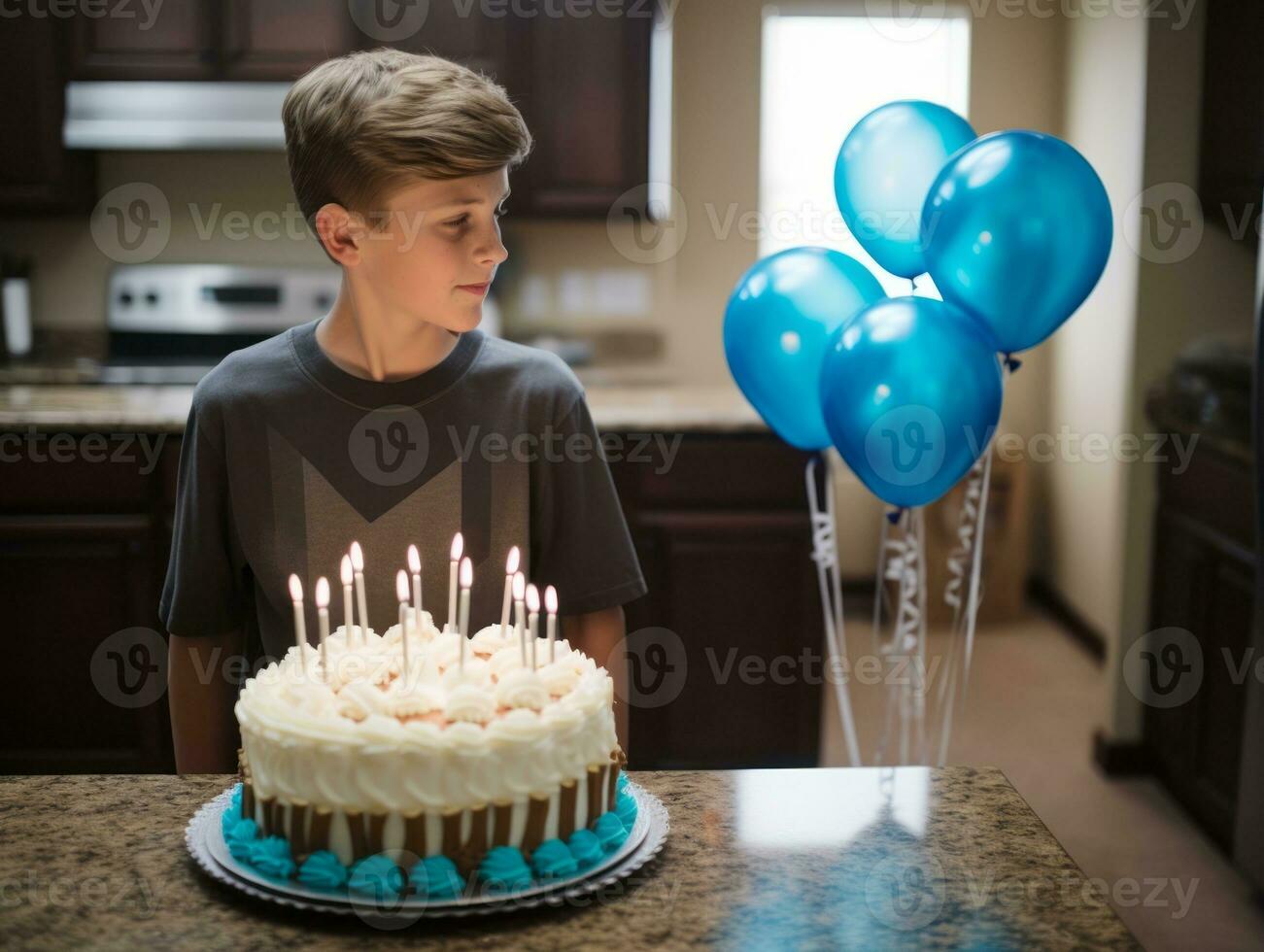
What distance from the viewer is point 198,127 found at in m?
3.33

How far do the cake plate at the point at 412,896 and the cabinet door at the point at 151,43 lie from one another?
276cm

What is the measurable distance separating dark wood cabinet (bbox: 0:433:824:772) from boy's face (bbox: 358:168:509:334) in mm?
1586

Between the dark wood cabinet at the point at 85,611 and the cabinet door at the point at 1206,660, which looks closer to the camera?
the cabinet door at the point at 1206,660

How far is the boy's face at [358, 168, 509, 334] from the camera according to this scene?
4.29 ft

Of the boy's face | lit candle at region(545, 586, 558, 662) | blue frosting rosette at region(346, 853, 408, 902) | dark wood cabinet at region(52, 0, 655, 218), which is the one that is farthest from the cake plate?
dark wood cabinet at region(52, 0, 655, 218)

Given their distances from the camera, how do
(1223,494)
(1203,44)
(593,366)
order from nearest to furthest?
(1223,494) < (1203,44) < (593,366)

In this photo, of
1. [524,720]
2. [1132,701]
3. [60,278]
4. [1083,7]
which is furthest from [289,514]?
[1083,7]

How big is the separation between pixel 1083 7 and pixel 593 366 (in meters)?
2.05

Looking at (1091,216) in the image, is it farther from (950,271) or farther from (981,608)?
(981,608)

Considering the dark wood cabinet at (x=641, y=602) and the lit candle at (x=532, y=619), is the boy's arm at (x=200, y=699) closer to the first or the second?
the lit candle at (x=532, y=619)

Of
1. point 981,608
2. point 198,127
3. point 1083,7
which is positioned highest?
point 1083,7

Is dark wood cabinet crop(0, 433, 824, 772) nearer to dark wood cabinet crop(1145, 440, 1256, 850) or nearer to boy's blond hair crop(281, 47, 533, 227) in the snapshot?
dark wood cabinet crop(1145, 440, 1256, 850)

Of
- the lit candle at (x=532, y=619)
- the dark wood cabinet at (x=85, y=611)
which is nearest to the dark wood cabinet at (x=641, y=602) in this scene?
the dark wood cabinet at (x=85, y=611)

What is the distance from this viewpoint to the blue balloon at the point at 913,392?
5.09ft
